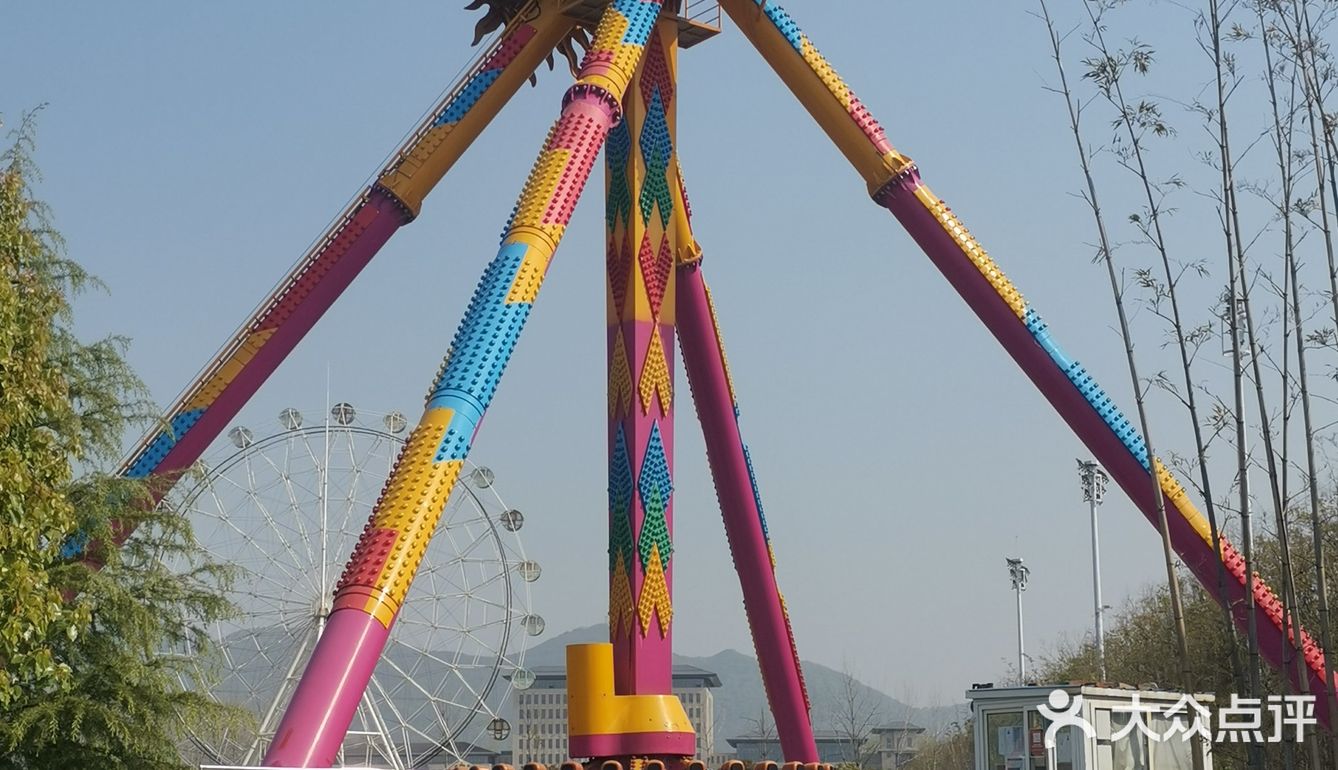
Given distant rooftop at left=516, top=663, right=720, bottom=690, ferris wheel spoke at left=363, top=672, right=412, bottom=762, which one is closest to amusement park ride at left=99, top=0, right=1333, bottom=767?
ferris wheel spoke at left=363, top=672, right=412, bottom=762

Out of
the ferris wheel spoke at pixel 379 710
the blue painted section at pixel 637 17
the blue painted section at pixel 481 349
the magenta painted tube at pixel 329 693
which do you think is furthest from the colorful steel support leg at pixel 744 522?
the ferris wheel spoke at pixel 379 710

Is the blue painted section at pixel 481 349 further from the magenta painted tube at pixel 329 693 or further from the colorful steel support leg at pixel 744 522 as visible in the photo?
the colorful steel support leg at pixel 744 522

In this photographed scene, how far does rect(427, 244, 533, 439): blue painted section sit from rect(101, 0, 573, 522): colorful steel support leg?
5375 millimetres

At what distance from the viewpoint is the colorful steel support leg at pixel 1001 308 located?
2042 centimetres

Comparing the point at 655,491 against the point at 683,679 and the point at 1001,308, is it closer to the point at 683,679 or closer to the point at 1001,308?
the point at 1001,308

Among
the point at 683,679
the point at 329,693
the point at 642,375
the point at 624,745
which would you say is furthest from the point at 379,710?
the point at 683,679

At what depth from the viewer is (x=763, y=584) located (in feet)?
80.3

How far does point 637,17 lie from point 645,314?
3.84 m

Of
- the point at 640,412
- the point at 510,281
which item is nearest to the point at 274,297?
the point at 640,412

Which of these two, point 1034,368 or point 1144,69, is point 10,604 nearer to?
point 1144,69

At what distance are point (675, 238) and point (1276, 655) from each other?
9.36m

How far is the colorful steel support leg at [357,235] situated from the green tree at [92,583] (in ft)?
6.03

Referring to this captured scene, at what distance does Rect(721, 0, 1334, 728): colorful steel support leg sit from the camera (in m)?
20.4

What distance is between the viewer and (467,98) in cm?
2273
